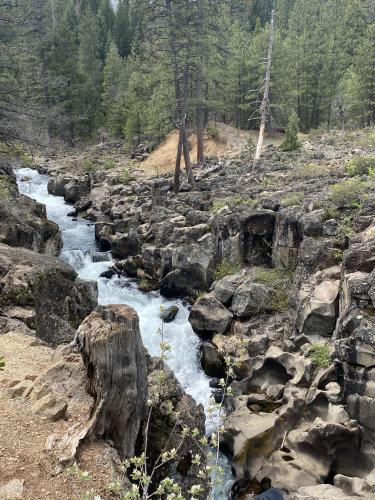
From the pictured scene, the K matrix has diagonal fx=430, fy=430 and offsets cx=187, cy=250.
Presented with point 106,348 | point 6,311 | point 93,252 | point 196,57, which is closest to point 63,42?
point 196,57

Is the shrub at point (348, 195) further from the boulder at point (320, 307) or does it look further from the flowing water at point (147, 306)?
the flowing water at point (147, 306)

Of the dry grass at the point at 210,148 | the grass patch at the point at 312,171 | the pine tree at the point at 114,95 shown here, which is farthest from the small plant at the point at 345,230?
the pine tree at the point at 114,95

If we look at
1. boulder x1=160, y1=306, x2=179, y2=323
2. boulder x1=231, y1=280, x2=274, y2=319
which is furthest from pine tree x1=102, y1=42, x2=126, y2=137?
boulder x1=231, y1=280, x2=274, y2=319

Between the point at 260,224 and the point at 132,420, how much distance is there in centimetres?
1207

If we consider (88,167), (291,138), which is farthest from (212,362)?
(88,167)

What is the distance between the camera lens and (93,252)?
23828 millimetres

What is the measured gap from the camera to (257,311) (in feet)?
50.0

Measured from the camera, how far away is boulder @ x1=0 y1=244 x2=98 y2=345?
34.9 ft

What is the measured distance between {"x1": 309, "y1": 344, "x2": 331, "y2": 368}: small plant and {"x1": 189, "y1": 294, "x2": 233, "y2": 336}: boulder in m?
4.15

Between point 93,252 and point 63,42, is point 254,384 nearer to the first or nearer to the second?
point 93,252

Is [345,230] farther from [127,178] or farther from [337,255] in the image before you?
[127,178]

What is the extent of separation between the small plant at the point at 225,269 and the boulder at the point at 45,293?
6615 millimetres

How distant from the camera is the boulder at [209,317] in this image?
51.2 ft

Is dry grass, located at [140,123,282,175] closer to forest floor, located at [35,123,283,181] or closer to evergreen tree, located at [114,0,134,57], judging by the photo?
forest floor, located at [35,123,283,181]
